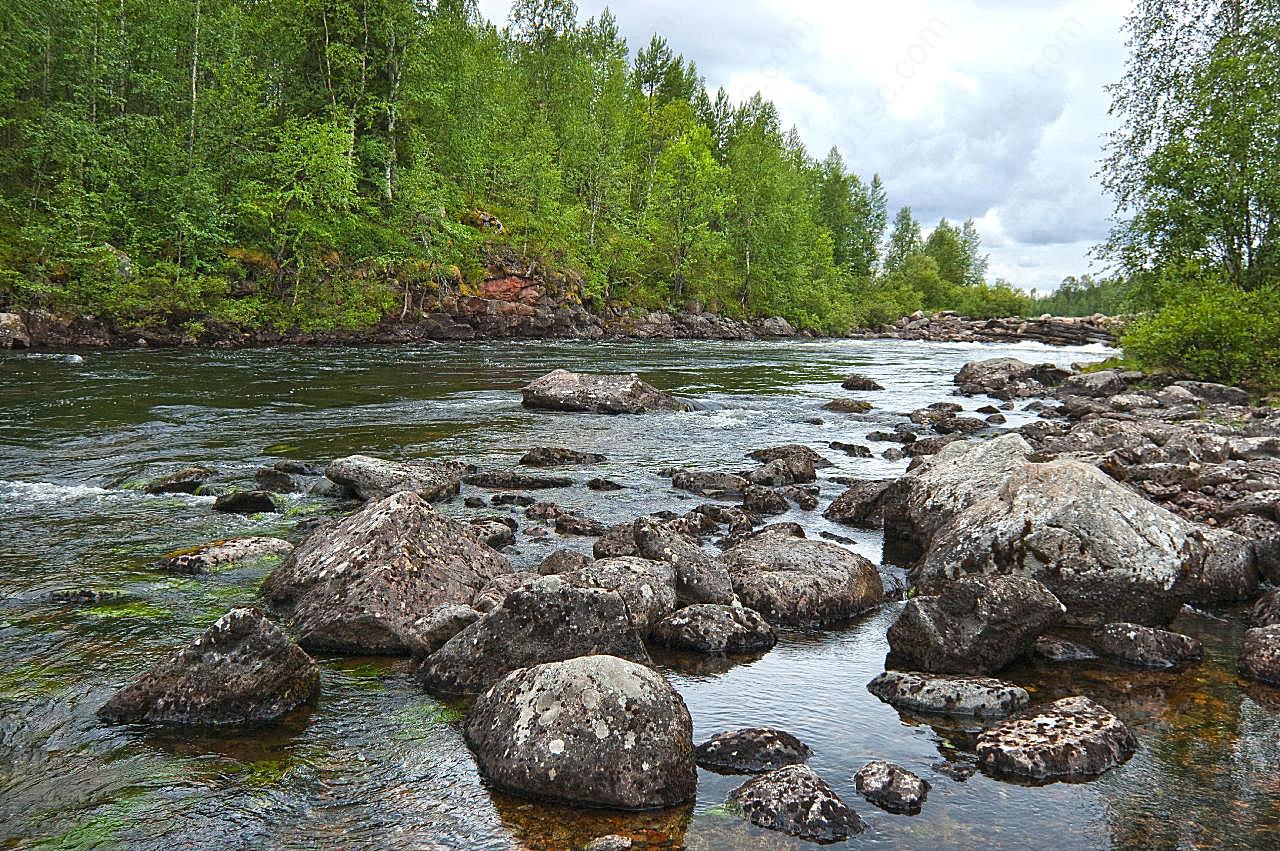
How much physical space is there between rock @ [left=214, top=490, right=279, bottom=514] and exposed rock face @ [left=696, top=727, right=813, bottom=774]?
7.75 m

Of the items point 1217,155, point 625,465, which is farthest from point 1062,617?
point 1217,155

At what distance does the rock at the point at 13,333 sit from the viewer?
2728cm

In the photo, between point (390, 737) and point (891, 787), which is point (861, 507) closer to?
point (891, 787)

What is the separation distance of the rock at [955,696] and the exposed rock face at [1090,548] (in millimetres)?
2081

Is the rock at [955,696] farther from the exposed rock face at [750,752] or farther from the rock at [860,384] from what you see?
the rock at [860,384]

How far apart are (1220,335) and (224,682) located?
2830 cm

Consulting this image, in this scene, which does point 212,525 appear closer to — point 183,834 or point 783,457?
point 183,834

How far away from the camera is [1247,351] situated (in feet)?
79.1

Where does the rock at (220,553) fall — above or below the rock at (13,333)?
below

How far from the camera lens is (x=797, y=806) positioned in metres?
→ 4.38

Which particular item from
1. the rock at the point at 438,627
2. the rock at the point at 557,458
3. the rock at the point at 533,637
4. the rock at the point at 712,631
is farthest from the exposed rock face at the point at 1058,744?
the rock at the point at 557,458

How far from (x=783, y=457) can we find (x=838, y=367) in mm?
25304

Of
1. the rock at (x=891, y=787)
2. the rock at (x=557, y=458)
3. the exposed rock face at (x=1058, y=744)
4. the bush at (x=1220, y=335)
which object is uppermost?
the bush at (x=1220, y=335)

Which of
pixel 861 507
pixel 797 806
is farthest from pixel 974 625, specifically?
pixel 861 507
